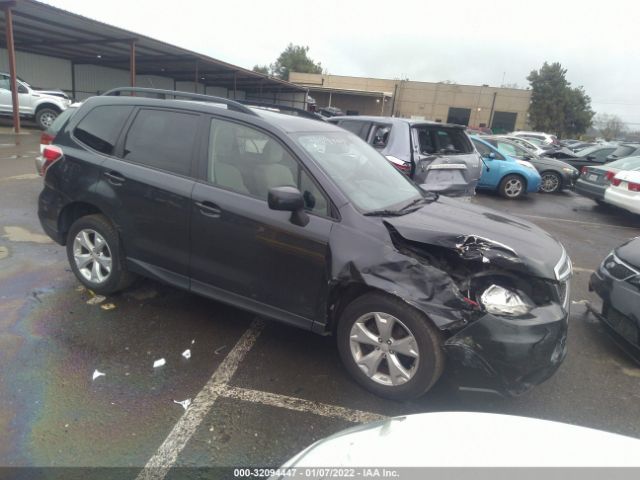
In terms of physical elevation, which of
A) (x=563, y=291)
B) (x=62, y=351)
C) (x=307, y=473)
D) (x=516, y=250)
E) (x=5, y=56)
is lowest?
(x=62, y=351)

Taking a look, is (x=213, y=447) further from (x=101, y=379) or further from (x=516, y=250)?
(x=516, y=250)

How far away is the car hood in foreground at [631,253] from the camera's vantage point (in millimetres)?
3543

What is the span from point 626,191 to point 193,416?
9.70 m

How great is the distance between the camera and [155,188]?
343cm

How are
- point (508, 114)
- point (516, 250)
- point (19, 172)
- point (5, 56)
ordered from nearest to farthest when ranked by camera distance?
point (516, 250)
point (19, 172)
point (5, 56)
point (508, 114)

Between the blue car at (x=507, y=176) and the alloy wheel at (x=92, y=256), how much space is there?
974cm

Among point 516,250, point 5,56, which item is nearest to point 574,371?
point 516,250

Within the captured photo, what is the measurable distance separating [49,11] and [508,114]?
5023 centimetres

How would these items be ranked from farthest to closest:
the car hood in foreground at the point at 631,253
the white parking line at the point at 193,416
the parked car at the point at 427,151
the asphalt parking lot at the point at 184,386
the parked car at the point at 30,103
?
the parked car at the point at 30,103, the parked car at the point at 427,151, the car hood in foreground at the point at 631,253, the asphalt parking lot at the point at 184,386, the white parking line at the point at 193,416

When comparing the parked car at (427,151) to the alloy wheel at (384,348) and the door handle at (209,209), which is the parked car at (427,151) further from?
the alloy wheel at (384,348)

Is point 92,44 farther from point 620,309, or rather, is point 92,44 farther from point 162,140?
point 620,309

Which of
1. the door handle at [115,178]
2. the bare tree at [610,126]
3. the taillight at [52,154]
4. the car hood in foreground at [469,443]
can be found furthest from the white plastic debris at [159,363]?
the bare tree at [610,126]

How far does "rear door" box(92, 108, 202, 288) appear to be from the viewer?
338 cm

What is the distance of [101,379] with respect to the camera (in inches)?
112
